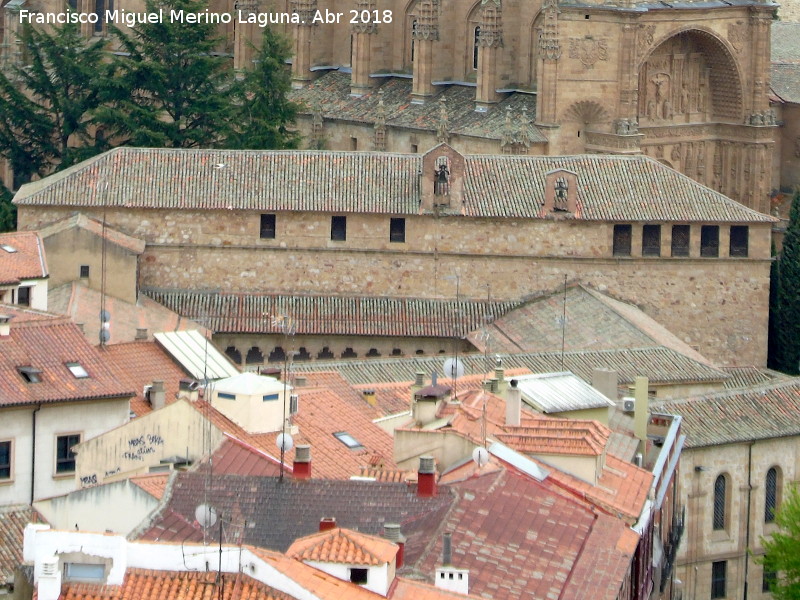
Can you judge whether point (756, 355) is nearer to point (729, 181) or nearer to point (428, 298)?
point (428, 298)

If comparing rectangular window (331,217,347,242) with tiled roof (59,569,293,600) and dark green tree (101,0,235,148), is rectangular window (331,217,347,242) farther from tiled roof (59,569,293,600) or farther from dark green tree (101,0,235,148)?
tiled roof (59,569,293,600)

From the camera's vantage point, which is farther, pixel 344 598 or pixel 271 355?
pixel 271 355

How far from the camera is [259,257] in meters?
86.8

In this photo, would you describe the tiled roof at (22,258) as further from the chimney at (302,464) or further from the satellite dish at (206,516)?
the satellite dish at (206,516)

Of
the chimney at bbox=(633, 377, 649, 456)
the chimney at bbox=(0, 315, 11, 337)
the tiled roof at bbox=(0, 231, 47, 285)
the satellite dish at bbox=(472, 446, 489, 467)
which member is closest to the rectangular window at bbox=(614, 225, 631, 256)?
the tiled roof at bbox=(0, 231, 47, 285)

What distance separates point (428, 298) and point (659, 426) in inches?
820

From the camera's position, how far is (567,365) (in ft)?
248

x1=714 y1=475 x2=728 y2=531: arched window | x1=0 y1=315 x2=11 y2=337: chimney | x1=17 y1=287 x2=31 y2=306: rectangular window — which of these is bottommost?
x1=714 y1=475 x2=728 y2=531: arched window

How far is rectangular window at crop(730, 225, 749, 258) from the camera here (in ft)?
289

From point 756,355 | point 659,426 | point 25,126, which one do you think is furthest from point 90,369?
point 25,126

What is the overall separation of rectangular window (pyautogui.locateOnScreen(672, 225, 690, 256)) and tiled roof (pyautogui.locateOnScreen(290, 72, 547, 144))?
16.0 m

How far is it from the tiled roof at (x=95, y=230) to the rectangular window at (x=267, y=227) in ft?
12.8

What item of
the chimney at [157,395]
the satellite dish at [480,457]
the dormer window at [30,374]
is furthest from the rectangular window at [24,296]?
the satellite dish at [480,457]

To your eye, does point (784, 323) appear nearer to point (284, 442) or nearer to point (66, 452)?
point (66, 452)
